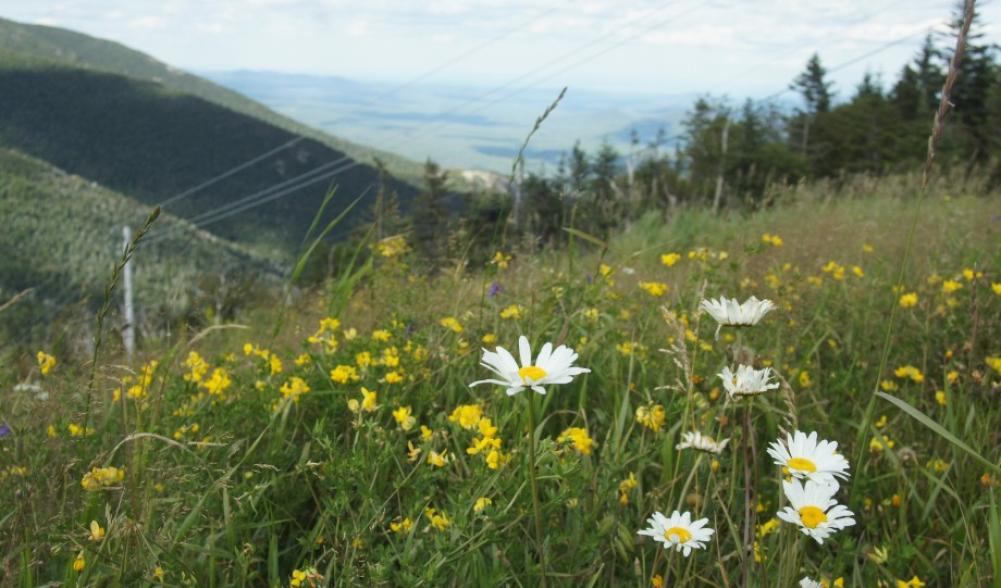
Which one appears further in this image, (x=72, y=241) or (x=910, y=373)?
(x=72, y=241)

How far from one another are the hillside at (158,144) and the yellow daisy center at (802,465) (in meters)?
83.4

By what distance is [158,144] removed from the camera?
9506cm

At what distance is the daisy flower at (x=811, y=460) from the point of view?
0.84 meters

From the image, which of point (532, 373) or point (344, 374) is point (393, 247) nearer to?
point (344, 374)

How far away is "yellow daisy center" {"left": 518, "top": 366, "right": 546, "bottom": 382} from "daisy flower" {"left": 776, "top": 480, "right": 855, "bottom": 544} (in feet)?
1.00

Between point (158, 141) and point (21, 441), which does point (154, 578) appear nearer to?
point (21, 441)

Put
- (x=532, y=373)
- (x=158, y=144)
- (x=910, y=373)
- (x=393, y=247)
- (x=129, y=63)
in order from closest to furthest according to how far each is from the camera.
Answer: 1. (x=532, y=373)
2. (x=910, y=373)
3. (x=393, y=247)
4. (x=158, y=144)
5. (x=129, y=63)

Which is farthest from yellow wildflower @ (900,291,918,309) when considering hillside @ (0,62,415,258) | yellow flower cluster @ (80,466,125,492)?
hillside @ (0,62,415,258)

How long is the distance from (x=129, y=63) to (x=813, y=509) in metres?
187

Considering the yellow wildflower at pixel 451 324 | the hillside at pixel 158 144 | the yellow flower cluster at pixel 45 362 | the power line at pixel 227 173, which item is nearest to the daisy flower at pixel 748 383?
the yellow wildflower at pixel 451 324

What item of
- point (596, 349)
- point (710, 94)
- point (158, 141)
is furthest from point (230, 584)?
point (158, 141)

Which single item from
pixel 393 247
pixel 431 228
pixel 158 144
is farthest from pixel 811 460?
pixel 158 144

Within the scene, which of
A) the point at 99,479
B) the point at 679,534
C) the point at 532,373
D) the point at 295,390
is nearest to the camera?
the point at 532,373

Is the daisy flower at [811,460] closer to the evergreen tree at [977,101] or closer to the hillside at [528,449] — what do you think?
the hillside at [528,449]
